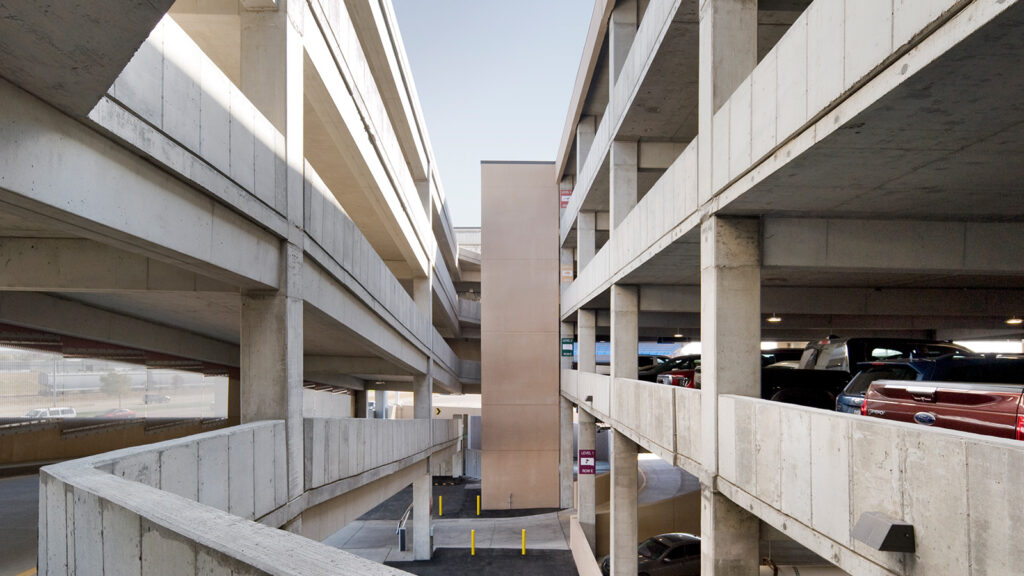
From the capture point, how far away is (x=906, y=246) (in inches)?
332

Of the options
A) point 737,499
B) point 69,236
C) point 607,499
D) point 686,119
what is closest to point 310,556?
point 737,499

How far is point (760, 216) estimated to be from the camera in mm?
8852

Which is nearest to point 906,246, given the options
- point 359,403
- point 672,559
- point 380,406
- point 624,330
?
point 624,330

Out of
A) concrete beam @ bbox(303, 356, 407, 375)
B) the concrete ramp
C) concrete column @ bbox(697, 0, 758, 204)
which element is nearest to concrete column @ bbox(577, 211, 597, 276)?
concrete beam @ bbox(303, 356, 407, 375)

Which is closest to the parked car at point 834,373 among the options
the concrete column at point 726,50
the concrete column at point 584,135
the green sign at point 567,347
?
the concrete column at point 726,50

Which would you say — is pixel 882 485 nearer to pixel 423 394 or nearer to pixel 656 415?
pixel 656 415

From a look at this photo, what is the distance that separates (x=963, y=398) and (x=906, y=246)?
3.41m

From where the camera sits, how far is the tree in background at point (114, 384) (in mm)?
37750

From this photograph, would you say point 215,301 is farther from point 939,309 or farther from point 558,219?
point 558,219

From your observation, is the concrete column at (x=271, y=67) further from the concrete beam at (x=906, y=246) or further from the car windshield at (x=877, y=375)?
the car windshield at (x=877, y=375)

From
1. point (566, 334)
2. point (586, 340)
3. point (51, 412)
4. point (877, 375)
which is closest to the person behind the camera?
point (877, 375)

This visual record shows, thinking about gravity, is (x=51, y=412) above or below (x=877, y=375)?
below

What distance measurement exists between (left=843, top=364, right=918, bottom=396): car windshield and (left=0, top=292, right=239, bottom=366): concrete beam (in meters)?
16.9

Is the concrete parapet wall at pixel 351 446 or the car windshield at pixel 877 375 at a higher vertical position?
the car windshield at pixel 877 375
